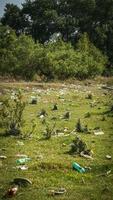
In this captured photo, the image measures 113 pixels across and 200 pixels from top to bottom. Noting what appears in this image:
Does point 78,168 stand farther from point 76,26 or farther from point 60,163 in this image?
point 76,26

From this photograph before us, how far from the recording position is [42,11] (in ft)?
158

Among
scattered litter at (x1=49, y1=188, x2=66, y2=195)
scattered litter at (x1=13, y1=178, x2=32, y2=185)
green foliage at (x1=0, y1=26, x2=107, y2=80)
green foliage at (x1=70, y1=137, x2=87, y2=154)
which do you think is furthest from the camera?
green foliage at (x1=0, y1=26, x2=107, y2=80)

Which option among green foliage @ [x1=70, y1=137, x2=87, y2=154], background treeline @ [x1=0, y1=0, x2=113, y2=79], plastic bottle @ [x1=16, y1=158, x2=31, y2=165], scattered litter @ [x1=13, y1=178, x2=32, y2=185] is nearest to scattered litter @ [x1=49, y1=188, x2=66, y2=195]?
scattered litter @ [x1=13, y1=178, x2=32, y2=185]

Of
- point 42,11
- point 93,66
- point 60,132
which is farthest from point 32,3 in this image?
point 60,132

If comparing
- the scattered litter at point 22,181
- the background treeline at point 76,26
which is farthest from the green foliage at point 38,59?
the scattered litter at point 22,181

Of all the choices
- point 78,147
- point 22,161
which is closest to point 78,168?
point 22,161

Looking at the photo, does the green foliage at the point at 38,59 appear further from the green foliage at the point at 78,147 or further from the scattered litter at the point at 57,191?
the scattered litter at the point at 57,191

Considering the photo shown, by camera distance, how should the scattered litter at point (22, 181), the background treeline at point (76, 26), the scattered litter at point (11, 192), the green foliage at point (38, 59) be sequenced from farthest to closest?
the background treeline at point (76, 26), the green foliage at point (38, 59), the scattered litter at point (22, 181), the scattered litter at point (11, 192)

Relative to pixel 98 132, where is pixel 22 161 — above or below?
above

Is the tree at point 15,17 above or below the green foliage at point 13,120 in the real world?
above

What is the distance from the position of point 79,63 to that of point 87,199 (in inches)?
1126

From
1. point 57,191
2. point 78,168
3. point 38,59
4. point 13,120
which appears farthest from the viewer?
Result: point 38,59

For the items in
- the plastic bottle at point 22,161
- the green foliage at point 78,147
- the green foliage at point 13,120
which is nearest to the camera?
the plastic bottle at point 22,161

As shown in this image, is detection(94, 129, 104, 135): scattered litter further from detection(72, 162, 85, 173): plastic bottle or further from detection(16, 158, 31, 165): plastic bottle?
detection(72, 162, 85, 173): plastic bottle
